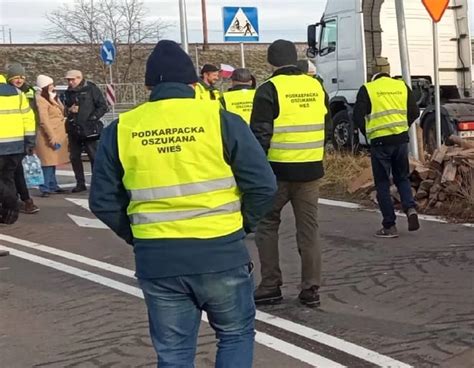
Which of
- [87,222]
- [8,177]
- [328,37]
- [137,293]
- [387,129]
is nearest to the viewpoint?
A: [137,293]

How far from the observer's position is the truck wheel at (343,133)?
1612 centimetres

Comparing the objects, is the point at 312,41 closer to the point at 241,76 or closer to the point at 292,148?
the point at 241,76

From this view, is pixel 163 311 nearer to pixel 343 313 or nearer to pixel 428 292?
pixel 343 313

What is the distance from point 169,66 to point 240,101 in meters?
5.19

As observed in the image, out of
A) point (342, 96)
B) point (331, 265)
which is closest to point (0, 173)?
point (331, 265)

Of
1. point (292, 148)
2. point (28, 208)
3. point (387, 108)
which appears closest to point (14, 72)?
point (28, 208)

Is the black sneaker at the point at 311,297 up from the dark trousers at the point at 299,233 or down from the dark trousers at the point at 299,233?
down

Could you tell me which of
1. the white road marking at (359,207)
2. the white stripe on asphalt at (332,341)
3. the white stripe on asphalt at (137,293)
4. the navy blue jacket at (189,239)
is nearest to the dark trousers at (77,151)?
the white road marking at (359,207)

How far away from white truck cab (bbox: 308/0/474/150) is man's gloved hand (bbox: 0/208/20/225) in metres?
7.33

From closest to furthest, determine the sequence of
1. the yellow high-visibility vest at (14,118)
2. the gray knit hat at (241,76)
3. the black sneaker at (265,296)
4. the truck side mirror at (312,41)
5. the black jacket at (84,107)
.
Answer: the black sneaker at (265,296)
the gray knit hat at (241,76)
the yellow high-visibility vest at (14,118)
the black jacket at (84,107)
the truck side mirror at (312,41)

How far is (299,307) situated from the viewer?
592cm

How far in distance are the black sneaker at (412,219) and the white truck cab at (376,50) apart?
673 centimetres

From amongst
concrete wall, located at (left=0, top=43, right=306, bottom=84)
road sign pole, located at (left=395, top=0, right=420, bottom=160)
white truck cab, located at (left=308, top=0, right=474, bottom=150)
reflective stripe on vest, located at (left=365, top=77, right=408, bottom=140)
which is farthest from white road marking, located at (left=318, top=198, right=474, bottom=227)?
concrete wall, located at (left=0, top=43, right=306, bottom=84)

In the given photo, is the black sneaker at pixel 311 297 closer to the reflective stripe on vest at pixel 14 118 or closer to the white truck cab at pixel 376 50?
the reflective stripe on vest at pixel 14 118
